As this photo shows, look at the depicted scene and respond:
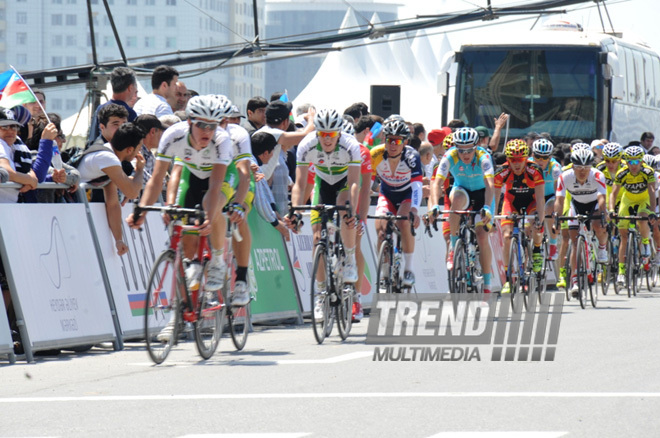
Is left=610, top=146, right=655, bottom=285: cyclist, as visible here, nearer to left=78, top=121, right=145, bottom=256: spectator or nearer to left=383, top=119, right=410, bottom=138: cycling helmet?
left=383, top=119, right=410, bottom=138: cycling helmet

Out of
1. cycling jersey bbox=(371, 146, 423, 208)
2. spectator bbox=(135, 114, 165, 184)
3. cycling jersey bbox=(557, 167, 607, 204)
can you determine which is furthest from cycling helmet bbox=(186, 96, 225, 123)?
cycling jersey bbox=(557, 167, 607, 204)

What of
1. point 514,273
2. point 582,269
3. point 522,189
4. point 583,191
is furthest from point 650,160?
point 514,273

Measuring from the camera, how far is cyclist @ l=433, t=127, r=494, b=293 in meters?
15.4

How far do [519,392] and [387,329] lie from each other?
16.4 feet

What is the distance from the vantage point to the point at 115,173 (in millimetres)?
11789

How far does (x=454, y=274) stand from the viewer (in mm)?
15070

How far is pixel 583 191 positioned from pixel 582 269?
1.68m

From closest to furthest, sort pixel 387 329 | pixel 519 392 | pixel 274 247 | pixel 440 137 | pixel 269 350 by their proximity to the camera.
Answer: pixel 519 392, pixel 269 350, pixel 387 329, pixel 274 247, pixel 440 137

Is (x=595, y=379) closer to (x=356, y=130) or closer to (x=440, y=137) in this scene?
(x=356, y=130)

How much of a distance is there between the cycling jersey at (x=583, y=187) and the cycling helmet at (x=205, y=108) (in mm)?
9298

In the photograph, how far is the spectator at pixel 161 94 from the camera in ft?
47.4

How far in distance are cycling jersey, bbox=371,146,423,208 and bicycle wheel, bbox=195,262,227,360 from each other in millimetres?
4117

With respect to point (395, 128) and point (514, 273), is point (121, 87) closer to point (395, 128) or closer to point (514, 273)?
point (395, 128)

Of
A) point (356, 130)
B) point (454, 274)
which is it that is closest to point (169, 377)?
point (454, 274)
